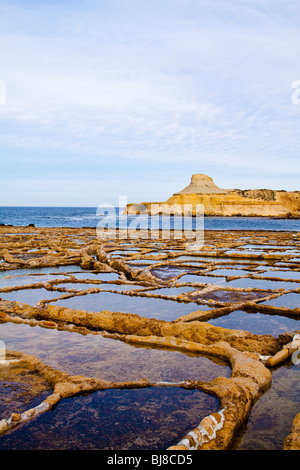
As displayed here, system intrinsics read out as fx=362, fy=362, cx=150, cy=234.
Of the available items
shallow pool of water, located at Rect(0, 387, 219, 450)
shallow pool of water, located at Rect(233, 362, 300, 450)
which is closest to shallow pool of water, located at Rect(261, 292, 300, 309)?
shallow pool of water, located at Rect(233, 362, 300, 450)

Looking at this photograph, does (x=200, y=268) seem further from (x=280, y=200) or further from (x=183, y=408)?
(x=280, y=200)

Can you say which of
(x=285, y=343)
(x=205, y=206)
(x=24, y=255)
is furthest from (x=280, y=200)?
(x=285, y=343)

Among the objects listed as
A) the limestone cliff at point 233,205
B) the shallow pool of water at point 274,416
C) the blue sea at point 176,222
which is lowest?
the shallow pool of water at point 274,416

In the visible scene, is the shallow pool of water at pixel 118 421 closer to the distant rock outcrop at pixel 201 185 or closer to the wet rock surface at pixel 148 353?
the wet rock surface at pixel 148 353

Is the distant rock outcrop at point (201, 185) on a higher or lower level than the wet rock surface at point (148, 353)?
higher

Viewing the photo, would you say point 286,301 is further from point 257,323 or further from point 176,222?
A: point 176,222

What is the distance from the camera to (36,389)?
15.9 ft

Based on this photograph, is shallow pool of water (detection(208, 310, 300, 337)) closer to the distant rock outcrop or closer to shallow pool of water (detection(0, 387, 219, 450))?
shallow pool of water (detection(0, 387, 219, 450))

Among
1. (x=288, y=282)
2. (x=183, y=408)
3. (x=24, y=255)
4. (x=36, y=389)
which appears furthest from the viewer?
(x=24, y=255)

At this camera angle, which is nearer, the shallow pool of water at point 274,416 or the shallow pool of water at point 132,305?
the shallow pool of water at point 274,416

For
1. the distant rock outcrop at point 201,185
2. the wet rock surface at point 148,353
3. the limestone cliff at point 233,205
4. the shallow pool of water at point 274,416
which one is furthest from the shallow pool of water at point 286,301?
the distant rock outcrop at point 201,185

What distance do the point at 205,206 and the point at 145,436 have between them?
9679 centimetres

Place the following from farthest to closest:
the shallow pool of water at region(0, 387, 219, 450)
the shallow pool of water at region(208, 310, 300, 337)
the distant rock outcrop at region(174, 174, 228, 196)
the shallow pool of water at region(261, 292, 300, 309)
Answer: the distant rock outcrop at region(174, 174, 228, 196)
the shallow pool of water at region(261, 292, 300, 309)
the shallow pool of water at region(208, 310, 300, 337)
the shallow pool of water at region(0, 387, 219, 450)

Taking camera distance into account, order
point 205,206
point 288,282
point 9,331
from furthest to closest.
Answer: point 205,206
point 288,282
point 9,331
